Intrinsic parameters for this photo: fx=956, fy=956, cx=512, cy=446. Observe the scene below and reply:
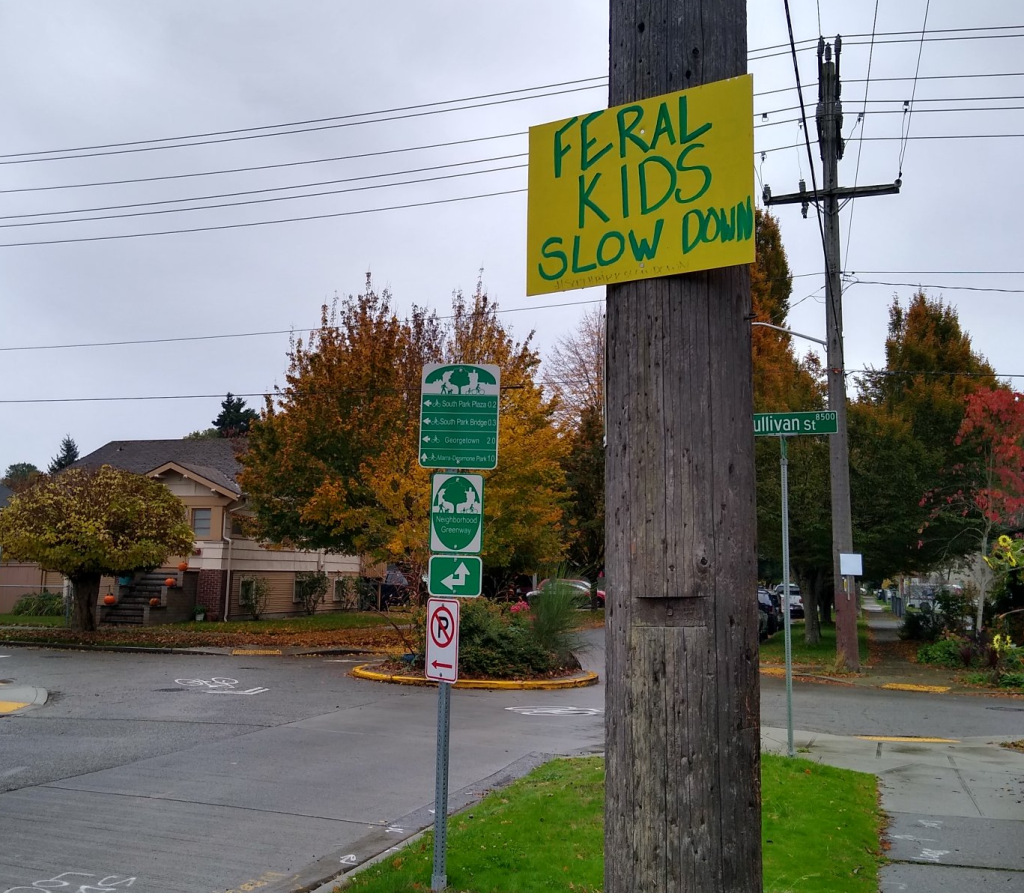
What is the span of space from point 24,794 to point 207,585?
86.5 feet

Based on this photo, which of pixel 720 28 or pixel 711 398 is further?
pixel 720 28

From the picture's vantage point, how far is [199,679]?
17.6 m

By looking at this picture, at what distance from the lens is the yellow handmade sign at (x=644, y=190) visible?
2816 millimetres

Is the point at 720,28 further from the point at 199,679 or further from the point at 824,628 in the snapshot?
the point at 824,628

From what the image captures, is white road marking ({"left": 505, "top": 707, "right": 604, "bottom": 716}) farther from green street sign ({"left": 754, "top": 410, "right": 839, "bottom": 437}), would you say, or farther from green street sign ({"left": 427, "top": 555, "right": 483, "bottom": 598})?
green street sign ({"left": 427, "top": 555, "right": 483, "bottom": 598})

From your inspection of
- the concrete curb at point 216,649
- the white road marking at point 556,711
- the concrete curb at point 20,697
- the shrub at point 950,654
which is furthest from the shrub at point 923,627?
the concrete curb at point 20,697

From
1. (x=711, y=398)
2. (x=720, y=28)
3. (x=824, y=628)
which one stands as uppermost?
(x=720, y=28)

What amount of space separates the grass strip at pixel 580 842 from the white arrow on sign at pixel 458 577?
1.75m

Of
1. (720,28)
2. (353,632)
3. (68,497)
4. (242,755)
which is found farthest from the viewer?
(353,632)

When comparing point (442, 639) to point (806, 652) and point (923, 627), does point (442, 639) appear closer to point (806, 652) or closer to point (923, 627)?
point (806, 652)

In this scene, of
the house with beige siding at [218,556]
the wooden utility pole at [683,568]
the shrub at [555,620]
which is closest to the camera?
the wooden utility pole at [683,568]

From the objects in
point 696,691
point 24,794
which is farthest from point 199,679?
point 696,691

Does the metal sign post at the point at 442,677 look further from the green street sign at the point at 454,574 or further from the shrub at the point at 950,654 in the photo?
the shrub at the point at 950,654

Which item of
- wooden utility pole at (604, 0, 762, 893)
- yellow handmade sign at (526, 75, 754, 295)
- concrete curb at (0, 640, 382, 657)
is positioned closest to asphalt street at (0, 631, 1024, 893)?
concrete curb at (0, 640, 382, 657)
